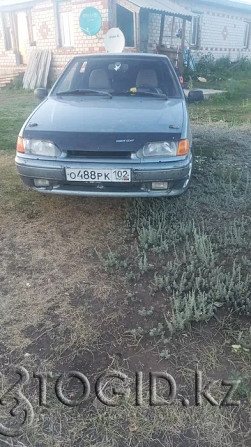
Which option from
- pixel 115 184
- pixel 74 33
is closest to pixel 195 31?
pixel 74 33

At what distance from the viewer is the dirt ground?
5.41 feet

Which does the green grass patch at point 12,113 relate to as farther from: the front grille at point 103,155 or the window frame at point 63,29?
the front grille at point 103,155

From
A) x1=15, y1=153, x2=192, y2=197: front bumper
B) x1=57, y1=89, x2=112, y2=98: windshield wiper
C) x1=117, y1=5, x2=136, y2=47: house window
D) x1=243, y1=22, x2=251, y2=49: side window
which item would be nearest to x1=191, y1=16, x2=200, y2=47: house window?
x1=117, y1=5, x2=136, y2=47: house window

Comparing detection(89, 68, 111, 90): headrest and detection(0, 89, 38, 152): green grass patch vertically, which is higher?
detection(89, 68, 111, 90): headrest

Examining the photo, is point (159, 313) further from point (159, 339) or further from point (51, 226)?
point (51, 226)

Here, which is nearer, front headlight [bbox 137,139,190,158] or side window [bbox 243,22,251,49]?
front headlight [bbox 137,139,190,158]

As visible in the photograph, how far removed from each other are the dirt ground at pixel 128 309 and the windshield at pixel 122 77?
4.28 feet

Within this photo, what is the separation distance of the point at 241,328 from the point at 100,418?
0.98m

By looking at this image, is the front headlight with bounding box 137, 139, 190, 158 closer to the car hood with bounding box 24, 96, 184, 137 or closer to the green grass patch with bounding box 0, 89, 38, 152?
the car hood with bounding box 24, 96, 184, 137

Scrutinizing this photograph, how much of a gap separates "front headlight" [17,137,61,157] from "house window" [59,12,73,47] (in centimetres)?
1252

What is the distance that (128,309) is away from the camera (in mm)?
2309

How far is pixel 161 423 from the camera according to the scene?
1.64 meters

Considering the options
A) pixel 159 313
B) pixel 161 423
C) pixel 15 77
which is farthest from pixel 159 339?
pixel 15 77

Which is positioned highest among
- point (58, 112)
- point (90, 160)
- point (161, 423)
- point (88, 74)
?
point (88, 74)
